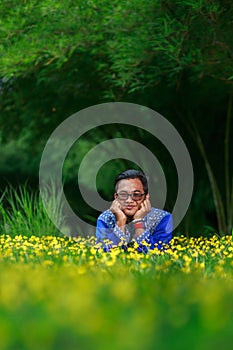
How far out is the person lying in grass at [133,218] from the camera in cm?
460

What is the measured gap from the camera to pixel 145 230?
15.2 ft

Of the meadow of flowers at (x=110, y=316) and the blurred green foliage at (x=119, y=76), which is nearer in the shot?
the meadow of flowers at (x=110, y=316)

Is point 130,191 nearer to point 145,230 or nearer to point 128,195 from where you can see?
point 128,195

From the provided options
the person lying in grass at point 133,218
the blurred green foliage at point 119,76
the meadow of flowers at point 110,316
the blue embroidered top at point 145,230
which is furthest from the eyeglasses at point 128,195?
the meadow of flowers at point 110,316

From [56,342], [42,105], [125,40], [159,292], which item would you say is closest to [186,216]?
[42,105]

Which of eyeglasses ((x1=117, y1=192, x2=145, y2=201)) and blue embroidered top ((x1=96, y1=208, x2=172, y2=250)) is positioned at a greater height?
eyeglasses ((x1=117, y1=192, x2=145, y2=201))

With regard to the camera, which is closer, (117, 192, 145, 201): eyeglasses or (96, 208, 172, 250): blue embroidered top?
(96, 208, 172, 250): blue embroidered top

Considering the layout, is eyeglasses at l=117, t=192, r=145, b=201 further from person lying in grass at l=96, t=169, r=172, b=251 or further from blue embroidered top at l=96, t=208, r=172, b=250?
blue embroidered top at l=96, t=208, r=172, b=250

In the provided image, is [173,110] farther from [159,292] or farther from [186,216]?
[159,292]

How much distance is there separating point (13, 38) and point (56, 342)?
6.11m

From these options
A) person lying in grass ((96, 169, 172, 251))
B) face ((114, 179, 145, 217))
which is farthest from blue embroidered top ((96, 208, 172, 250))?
face ((114, 179, 145, 217))

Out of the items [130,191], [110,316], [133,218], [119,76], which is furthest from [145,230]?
[110,316]

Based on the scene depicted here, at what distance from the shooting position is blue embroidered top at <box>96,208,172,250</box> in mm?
4582

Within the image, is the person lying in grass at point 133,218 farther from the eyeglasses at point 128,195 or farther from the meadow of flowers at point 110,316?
the meadow of flowers at point 110,316
